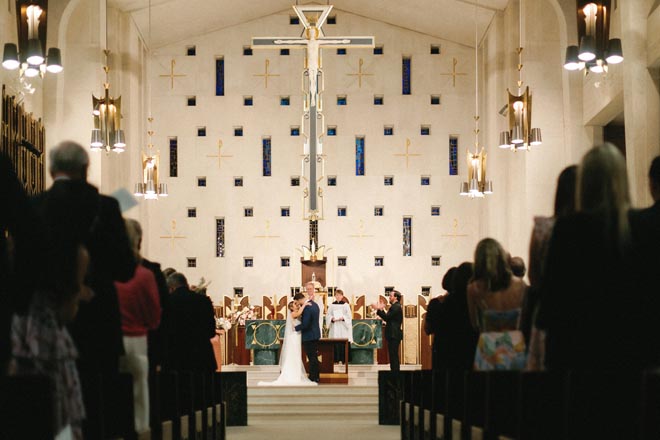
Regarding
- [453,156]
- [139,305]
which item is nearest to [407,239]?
[453,156]

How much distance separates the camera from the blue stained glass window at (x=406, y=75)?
24328 mm

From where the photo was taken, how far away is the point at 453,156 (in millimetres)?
24156

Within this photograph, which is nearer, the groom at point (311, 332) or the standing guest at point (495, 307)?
the standing guest at point (495, 307)

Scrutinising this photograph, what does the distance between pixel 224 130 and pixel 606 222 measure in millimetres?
20961

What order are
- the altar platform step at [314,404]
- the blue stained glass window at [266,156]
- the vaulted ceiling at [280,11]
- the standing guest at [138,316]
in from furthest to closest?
the blue stained glass window at [266,156] < the vaulted ceiling at [280,11] < the altar platform step at [314,404] < the standing guest at [138,316]

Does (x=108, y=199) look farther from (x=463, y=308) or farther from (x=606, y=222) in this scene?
(x=463, y=308)

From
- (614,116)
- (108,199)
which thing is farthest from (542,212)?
(108,199)

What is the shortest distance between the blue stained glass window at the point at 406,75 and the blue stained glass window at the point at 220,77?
13.9 feet

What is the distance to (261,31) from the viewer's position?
24.3 meters

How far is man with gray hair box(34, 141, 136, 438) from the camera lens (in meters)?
4.28

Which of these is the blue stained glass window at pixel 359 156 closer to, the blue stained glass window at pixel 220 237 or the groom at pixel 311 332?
the blue stained glass window at pixel 220 237

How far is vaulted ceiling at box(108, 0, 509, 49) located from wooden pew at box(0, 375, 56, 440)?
60.1 ft

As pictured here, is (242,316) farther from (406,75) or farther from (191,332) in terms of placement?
(191,332)

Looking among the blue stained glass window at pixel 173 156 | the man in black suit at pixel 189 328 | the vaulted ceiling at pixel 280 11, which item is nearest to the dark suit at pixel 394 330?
the man in black suit at pixel 189 328
